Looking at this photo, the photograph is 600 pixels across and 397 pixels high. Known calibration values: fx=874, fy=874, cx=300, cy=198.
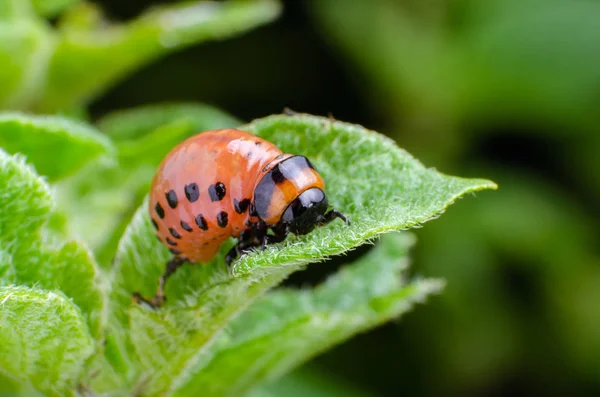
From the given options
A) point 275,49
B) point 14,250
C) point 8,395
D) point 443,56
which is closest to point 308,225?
point 14,250

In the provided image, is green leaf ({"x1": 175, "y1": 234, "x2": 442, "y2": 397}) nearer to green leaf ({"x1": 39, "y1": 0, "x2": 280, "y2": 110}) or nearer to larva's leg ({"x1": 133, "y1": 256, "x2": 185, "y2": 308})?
larva's leg ({"x1": 133, "y1": 256, "x2": 185, "y2": 308})

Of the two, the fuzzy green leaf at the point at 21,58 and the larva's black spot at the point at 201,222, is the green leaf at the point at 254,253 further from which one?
the fuzzy green leaf at the point at 21,58

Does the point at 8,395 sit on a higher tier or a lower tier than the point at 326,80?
lower

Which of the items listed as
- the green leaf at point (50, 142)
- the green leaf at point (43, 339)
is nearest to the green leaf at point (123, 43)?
the green leaf at point (50, 142)

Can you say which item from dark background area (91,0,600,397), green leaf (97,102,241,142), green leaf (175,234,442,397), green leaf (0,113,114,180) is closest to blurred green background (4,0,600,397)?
dark background area (91,0,600,397)

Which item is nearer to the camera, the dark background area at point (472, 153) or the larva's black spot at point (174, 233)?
the larva's black spot at point (174, 233)

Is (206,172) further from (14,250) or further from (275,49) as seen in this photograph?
(275,49)

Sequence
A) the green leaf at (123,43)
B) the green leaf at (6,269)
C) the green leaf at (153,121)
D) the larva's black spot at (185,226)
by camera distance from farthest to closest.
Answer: the green leaf at (153,121), the green leaf at (123,43), the larva's black spot at (185,226), the green leaf at (6,269)
